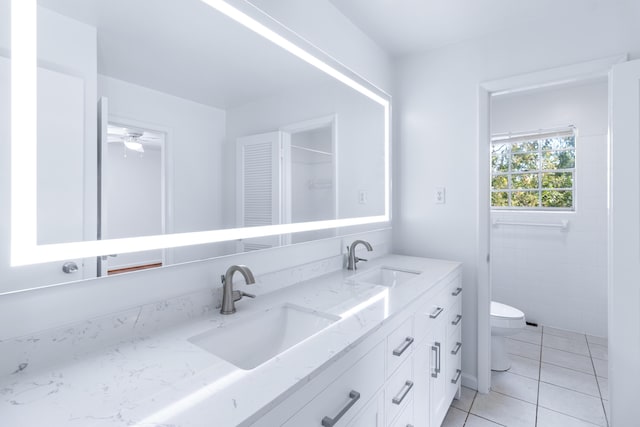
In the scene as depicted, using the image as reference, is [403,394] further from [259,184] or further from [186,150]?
[186,150]

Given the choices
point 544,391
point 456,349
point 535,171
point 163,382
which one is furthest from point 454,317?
point 535,171

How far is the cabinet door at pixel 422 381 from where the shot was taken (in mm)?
1337

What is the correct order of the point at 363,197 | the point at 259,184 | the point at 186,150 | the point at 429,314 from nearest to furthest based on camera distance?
the point at 186,150, the point at 259,184, the point at 429,314, the point at 363,197

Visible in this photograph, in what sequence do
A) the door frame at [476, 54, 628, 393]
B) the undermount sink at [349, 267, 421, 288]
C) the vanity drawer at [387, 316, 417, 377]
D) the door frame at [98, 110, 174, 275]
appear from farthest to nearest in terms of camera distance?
the door frame at [476, 54, 628, 393]
the undermount sink at [349, 267, 421, 288]
the vanity drawer at [387, 316, 417, 377]
the door frame at [98, 110, 174, 275]

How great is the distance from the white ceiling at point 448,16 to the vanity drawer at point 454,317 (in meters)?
1.71

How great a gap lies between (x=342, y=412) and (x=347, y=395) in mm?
49

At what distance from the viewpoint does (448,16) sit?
1.87m

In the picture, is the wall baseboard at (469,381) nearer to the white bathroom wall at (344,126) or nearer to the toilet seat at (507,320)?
the toilet seat at (507,320)

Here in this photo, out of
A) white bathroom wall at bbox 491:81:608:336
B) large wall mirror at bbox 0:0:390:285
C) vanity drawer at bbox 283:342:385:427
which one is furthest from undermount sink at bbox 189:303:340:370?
white bathroom wall at bbox 491:81:608:336

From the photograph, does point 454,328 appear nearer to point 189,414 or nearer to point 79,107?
point 189,414

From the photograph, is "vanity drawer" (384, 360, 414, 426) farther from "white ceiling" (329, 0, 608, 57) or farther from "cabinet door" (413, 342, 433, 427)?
"white ceiling" (329, 0, 608, 57)

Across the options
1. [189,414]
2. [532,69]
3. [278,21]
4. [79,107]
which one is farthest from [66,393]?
[532,69]

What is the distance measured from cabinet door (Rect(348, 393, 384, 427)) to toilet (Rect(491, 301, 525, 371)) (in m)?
1.55

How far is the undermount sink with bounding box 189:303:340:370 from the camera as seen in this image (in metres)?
0.99
